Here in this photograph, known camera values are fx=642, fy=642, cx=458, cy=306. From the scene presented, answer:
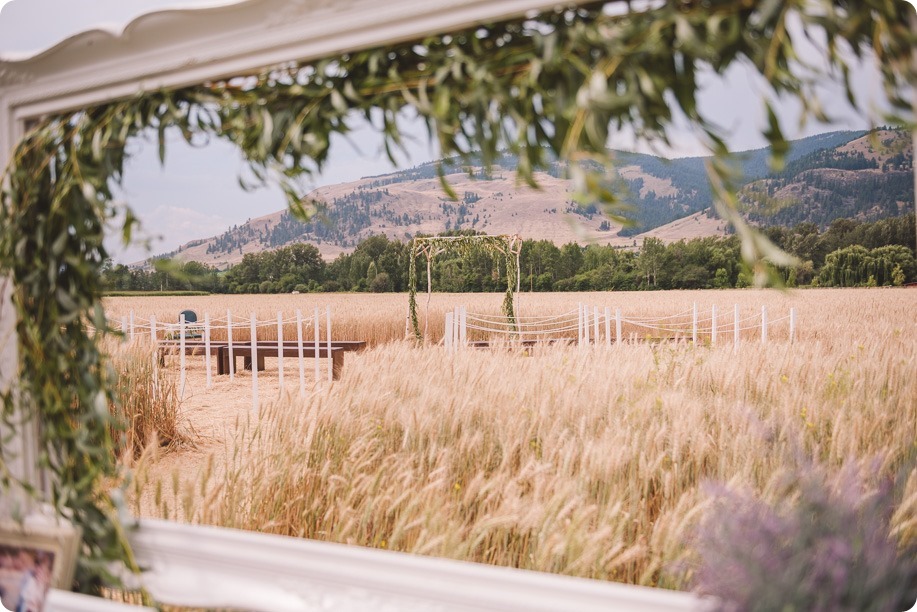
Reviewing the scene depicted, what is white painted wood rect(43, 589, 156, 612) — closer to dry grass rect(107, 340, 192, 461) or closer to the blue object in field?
dry grass rect(107, 340, 192, 461)

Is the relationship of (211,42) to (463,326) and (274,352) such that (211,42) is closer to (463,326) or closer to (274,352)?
(274,352)

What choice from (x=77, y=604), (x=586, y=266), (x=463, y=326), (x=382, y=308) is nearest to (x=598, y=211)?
(x=77, y=604)

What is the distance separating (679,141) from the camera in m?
1.33

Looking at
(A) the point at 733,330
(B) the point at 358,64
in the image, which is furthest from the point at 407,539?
(A) the point at 733,330

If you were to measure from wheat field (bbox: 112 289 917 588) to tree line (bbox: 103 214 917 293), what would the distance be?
0.28m

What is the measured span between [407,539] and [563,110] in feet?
6.07

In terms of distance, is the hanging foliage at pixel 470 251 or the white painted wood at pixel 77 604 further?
the hanging foliage at pixel 470 251

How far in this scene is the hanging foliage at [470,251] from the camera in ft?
27.8

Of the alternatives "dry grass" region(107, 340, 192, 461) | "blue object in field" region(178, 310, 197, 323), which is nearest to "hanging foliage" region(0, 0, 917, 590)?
"dry grass" region(107, 340, 192, 461)

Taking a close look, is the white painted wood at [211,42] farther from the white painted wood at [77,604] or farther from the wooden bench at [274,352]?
the wooden bench at [274,352]

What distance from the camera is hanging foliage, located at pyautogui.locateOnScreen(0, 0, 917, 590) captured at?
3.98 ft

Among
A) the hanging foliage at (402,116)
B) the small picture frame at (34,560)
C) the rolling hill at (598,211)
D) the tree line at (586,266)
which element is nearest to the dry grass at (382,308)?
the tree line at (586,266)

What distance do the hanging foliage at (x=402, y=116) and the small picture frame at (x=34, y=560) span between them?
0.06 m

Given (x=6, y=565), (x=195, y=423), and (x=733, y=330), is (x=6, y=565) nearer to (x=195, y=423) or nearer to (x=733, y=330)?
(x=195, y=423)
